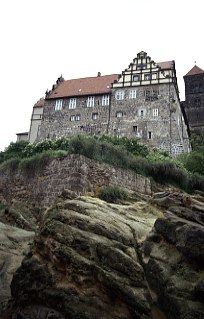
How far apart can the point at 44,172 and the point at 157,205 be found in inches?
278

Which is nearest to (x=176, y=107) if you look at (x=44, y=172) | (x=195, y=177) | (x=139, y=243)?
(x=195, y=177)

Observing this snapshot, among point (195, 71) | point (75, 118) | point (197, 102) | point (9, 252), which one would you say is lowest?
point (9, 252)

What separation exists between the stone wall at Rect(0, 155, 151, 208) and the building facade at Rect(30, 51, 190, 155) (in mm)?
18405

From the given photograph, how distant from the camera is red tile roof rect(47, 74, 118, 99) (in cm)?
4192

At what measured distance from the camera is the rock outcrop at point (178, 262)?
7.40 metres

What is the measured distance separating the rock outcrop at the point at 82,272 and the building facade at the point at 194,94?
2277 inches

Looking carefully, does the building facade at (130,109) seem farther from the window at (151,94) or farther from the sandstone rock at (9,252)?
the sandstone rock at (9,252)

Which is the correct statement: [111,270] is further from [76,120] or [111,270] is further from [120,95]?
[120,95]

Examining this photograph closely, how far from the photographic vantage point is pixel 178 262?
8250 mm

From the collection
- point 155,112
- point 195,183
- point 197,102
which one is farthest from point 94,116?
point 197,102

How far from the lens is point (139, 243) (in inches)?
363

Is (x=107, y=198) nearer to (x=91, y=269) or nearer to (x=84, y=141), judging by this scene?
(x=84, y=141)

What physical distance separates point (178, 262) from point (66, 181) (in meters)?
8.89

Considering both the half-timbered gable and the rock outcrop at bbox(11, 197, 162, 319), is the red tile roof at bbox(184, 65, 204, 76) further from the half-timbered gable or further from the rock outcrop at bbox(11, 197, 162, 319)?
the rock outcrop at bbox(11, 197, 162, 319)
